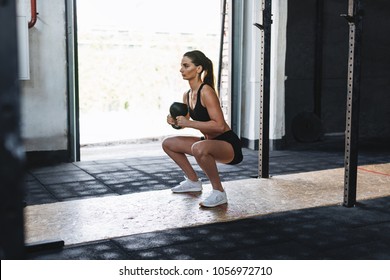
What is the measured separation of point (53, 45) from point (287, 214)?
124 inches

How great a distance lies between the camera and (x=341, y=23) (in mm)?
6867

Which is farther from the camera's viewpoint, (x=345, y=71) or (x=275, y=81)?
(x=345, y=71)

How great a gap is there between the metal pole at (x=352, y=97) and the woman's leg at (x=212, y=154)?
0.82m

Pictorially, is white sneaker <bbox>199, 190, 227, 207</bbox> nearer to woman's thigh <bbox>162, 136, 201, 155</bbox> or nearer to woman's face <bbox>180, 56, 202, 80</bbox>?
woman's thigh <bbox>162, 136, 201, 155</bbox>

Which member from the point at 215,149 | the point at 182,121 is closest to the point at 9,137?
the point at 182,121

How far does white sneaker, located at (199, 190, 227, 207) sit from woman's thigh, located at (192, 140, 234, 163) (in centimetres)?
25

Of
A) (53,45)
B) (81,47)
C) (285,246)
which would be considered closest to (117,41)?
(81,47)

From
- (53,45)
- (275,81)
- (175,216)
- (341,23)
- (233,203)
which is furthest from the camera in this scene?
(341,23)

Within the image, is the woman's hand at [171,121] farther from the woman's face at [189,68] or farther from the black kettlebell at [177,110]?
the woman's face at [189,68]

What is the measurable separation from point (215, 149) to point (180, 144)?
15.5 inches

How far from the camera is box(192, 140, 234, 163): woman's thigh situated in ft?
11.9

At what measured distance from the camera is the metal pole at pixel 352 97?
351 cm

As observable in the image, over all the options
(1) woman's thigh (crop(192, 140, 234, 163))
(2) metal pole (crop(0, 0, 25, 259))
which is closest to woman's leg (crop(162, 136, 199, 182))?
(1) woman's thigh (crop(192, 140, 234, 163))

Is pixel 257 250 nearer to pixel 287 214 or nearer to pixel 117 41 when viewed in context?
pixel 287 214
